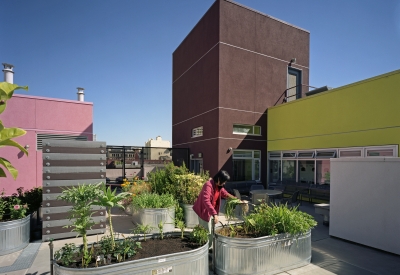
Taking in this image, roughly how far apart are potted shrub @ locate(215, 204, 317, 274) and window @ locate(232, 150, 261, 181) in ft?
25.6

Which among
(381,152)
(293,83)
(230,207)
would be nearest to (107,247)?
(230,207)

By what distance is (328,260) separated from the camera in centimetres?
447

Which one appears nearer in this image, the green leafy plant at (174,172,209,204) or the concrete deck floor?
the concrete deck floor

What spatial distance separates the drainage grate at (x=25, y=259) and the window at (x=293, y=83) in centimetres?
1384

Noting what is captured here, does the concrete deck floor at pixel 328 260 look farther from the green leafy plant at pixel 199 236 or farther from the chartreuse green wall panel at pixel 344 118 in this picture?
the chartreuse green wall panel at pixel 344 118

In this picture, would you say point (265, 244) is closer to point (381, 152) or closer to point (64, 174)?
point (64, 174)

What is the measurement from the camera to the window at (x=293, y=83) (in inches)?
563

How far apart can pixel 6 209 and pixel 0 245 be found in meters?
0.91

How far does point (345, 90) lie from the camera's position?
9.45 metres

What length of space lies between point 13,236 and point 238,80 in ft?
36.4

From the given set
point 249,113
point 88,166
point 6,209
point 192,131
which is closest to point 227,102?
point 249,113

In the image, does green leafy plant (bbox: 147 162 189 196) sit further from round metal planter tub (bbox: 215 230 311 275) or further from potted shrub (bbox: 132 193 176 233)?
round metal planter tub (bbox: 215 230 311 275)

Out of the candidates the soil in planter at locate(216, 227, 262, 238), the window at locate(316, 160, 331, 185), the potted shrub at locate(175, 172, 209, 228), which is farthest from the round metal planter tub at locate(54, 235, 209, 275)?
the window at locate(316, 160, 331, 185)

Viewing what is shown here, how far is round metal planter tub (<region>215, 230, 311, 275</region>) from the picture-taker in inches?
143
